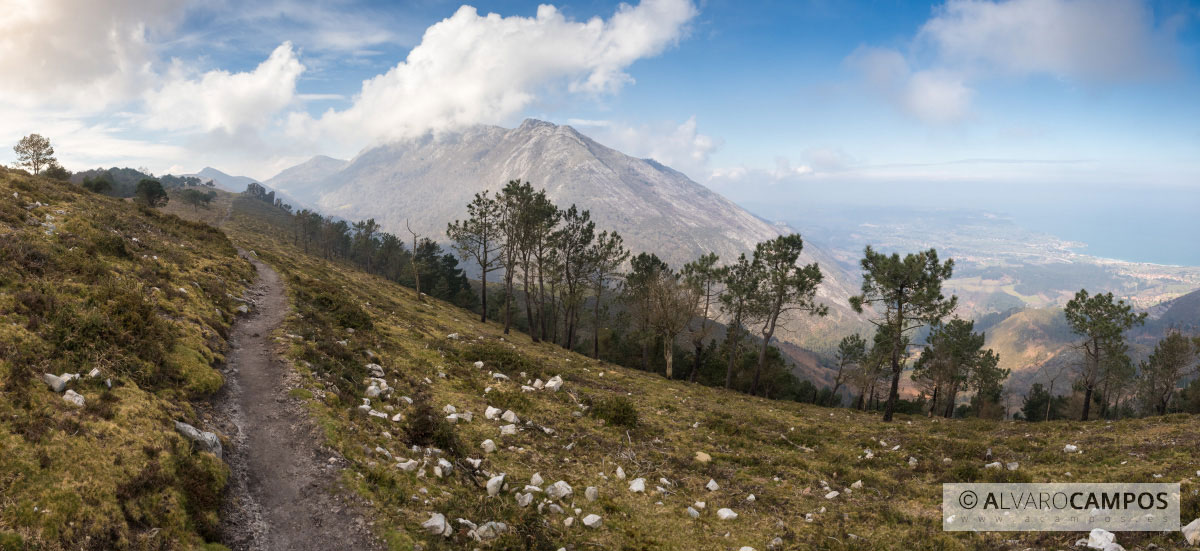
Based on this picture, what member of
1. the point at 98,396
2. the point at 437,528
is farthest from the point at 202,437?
the point at 437,528


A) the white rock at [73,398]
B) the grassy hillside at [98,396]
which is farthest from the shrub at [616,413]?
the white rock at [73,398]

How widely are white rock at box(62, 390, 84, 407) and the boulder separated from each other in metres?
1.75

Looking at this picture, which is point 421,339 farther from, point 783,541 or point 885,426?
point 885,426

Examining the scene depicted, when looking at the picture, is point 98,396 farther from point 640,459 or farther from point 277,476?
point 640,459

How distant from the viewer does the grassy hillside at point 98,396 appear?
795 cm

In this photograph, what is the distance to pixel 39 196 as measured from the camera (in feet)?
91.1

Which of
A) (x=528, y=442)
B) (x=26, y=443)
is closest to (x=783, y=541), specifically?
(x=528, y=442)

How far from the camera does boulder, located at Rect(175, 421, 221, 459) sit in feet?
36.5

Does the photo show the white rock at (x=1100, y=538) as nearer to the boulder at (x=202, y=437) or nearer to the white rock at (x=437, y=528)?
the white rock at (x=437, y=528)

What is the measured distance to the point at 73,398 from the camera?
10.4m

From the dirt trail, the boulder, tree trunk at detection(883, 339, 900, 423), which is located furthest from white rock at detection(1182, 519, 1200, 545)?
tree trunk at detection(883, 339, 900, 423)

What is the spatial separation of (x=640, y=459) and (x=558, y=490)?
4.73m

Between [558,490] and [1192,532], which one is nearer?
[1192,532]

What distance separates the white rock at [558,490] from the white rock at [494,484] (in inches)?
51.3
